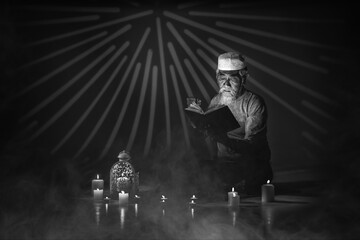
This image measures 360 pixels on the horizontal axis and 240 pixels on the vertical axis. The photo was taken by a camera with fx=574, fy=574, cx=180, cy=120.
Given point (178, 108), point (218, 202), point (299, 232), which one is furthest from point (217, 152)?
point (299, 232)

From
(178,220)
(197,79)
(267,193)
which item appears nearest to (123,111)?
(197,79)

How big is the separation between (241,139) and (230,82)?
0.61 m

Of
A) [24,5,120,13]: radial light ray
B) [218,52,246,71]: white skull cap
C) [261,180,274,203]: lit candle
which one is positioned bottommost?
[261,180,274,203]: lit candle

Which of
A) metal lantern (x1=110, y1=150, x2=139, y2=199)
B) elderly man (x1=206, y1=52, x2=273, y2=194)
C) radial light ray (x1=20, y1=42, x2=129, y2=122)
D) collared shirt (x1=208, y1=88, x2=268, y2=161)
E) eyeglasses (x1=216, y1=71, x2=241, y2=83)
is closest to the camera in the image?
metal lantern (x1=110, y1=150, x2=139, y2=199)

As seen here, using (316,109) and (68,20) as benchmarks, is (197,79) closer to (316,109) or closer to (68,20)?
(316,109)

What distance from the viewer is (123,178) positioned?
14.1ft

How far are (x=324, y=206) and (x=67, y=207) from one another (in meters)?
1.73

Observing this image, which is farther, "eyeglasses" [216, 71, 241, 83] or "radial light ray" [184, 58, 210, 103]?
"radial light ray" [184, 58, 210, 103]

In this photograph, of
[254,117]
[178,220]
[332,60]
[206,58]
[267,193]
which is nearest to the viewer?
[178,220]

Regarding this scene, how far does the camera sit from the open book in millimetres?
4129

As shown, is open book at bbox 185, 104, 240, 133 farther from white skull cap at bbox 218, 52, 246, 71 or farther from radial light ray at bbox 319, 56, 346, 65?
radial light ray at bbox 319, 56, 346, 65

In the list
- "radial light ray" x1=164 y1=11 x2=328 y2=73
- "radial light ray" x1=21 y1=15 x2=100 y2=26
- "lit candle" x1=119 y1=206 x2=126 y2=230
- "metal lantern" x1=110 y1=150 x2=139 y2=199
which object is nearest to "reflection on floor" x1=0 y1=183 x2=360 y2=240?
"lit candle" x1=119 y1=206 x2=126 y2=230

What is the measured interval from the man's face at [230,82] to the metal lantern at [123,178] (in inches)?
43.7

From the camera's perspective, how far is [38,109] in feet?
19.4
